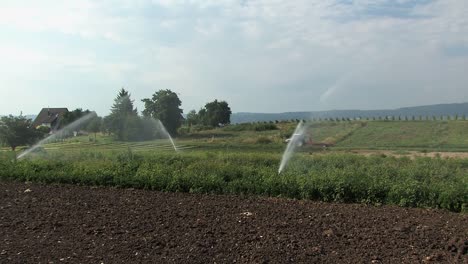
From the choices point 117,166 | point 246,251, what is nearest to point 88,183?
point 117,166

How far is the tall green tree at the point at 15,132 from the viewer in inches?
1062

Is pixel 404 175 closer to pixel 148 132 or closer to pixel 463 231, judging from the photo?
pixel 463 231

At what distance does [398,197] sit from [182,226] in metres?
4.97

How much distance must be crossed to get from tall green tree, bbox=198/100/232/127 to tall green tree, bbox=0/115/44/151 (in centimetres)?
4400

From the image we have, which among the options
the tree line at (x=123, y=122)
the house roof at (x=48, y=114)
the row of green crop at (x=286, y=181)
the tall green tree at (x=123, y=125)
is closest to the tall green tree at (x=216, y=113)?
the house roof at (x=48, y=114)

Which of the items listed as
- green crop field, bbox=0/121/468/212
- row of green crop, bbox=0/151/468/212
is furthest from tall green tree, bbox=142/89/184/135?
row of green crop, bbox=0/151/468/212

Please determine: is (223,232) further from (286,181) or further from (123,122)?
(123,122)

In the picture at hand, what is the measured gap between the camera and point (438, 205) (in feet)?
31.1

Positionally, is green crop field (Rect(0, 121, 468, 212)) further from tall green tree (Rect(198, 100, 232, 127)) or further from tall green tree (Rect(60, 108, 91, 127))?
tall green tree (Rect(198, 100, 232, 127))

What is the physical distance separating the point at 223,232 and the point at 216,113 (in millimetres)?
66425

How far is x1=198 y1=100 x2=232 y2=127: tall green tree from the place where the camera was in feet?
236

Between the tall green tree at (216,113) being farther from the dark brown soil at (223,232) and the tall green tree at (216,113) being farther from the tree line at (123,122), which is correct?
the dark brown soil at (223,232)

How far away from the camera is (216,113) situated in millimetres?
73312

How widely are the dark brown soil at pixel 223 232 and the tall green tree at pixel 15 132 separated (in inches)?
717
